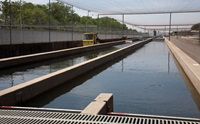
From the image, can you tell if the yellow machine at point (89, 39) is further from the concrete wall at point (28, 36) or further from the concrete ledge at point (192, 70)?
the concrete ledge at point (192, 70)

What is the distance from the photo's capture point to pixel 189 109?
365 inches

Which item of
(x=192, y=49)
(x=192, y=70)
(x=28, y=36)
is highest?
(x=28, y=36)

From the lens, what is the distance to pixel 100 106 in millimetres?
6848

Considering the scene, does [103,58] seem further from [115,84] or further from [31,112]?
[31,112]

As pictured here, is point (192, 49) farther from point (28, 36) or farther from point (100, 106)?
point (100, 106)

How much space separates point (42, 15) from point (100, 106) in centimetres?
4815

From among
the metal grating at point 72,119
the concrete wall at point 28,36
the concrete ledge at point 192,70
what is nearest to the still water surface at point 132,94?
the concrete ledge at point 192,70

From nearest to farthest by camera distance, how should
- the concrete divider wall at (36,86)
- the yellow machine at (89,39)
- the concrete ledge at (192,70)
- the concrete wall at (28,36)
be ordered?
the concrete divider wall at (36,86) < the concrete ledge at (192,70) < the concrete wall at (28,36) < the yellow machine at (89,39)

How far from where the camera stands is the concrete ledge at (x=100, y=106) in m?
6.46

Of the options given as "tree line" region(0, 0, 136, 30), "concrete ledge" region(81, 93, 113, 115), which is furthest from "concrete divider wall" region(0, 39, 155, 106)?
"tree line" region(0, 0, 136, 30)

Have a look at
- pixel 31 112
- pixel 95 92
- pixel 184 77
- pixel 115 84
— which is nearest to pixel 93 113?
pixel 31 112

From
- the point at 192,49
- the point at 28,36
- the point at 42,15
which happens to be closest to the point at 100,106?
the point at 28,36

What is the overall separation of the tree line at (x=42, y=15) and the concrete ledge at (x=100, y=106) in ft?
60.0

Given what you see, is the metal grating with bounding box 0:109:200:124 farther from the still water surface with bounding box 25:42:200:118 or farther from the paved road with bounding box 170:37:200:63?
the paved road with bounding box 170:37:200:63
